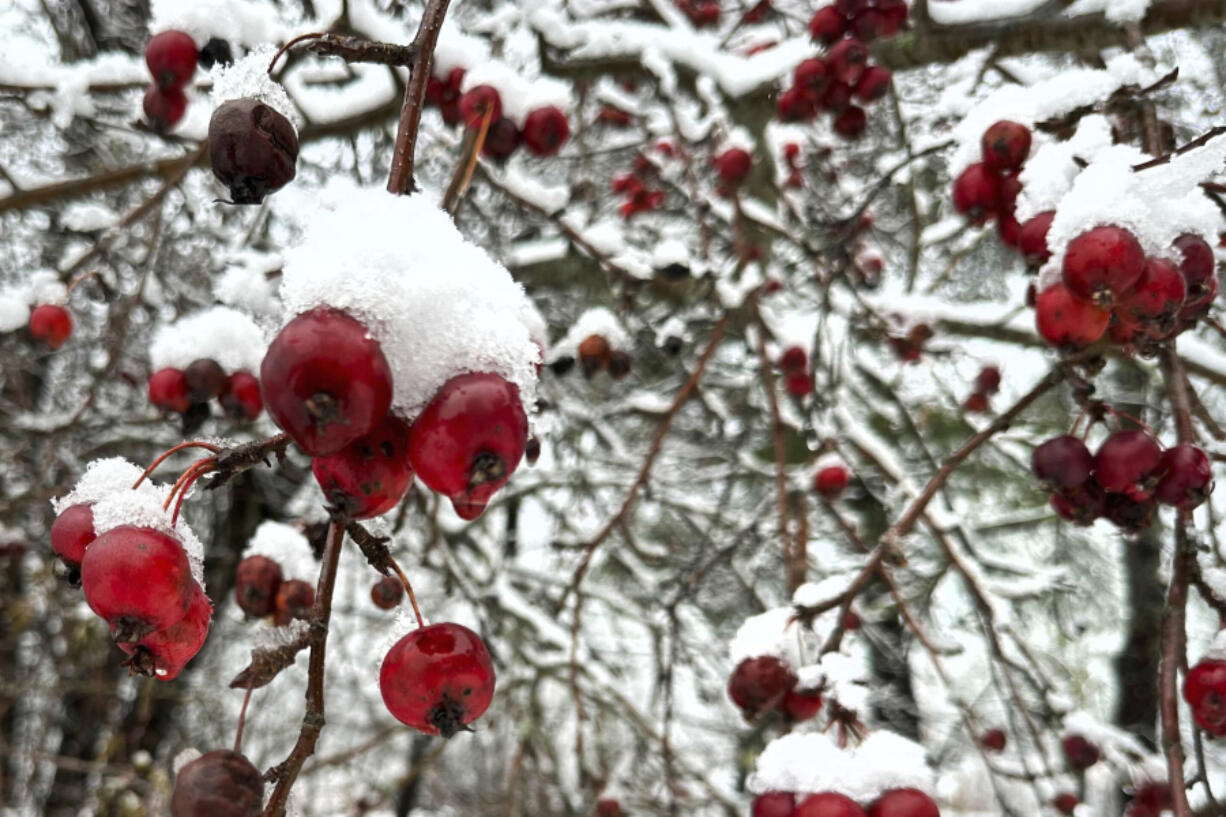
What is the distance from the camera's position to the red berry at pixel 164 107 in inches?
76.5

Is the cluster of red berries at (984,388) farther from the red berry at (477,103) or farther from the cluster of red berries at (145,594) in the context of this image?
the cluster of red berries at (145,594)

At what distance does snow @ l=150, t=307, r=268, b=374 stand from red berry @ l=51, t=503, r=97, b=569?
108 centimetres

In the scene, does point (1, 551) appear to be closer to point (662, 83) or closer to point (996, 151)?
point (662, 83)

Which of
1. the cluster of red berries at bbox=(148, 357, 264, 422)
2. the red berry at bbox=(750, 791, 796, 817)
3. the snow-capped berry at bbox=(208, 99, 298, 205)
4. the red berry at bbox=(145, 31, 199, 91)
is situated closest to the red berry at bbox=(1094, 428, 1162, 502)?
the red berry at bbox=(750, 791, 796, 817)

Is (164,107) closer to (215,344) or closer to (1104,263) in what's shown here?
(215,344)

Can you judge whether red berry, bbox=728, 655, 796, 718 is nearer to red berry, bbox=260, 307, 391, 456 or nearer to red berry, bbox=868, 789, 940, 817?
red berry, bbox=868, 789, 940, 817

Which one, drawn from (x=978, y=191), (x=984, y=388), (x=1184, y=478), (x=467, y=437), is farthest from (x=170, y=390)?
(x=984, y=388)

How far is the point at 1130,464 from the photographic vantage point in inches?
50.7

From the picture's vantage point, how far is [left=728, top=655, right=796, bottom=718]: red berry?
144cm

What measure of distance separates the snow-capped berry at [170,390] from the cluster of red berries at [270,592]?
591 mm

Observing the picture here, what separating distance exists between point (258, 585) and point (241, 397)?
2.00 feet

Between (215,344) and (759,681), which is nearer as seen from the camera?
(759,681)

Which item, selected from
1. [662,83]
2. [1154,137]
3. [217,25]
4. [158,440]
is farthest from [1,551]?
[1154,137]

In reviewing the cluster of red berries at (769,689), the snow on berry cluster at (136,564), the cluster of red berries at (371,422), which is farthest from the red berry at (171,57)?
the cluster of red berries at (769,689)
